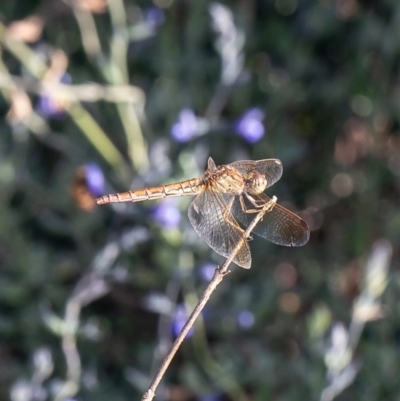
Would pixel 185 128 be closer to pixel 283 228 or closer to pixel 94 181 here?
pixel 94 181

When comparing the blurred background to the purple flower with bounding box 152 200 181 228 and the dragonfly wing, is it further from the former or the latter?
the dragonfly wing

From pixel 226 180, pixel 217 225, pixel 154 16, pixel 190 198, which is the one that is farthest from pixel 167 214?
pixel 154 16

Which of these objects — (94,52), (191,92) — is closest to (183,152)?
(191,92)

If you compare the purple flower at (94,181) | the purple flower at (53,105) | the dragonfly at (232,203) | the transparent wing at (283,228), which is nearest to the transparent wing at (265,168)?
the dragonfly at (232,203)

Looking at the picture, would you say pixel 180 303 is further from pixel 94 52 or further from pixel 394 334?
pixel 94 52

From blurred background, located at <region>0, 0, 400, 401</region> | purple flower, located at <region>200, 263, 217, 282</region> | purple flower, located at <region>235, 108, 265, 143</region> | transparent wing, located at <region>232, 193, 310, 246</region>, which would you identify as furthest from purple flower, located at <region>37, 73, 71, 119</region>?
transparent wing, located at <region>232, 193, 310, 246</region>

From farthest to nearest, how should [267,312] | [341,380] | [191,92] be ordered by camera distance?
1. [191,92]
2. [267,312]
3. [341,380]
